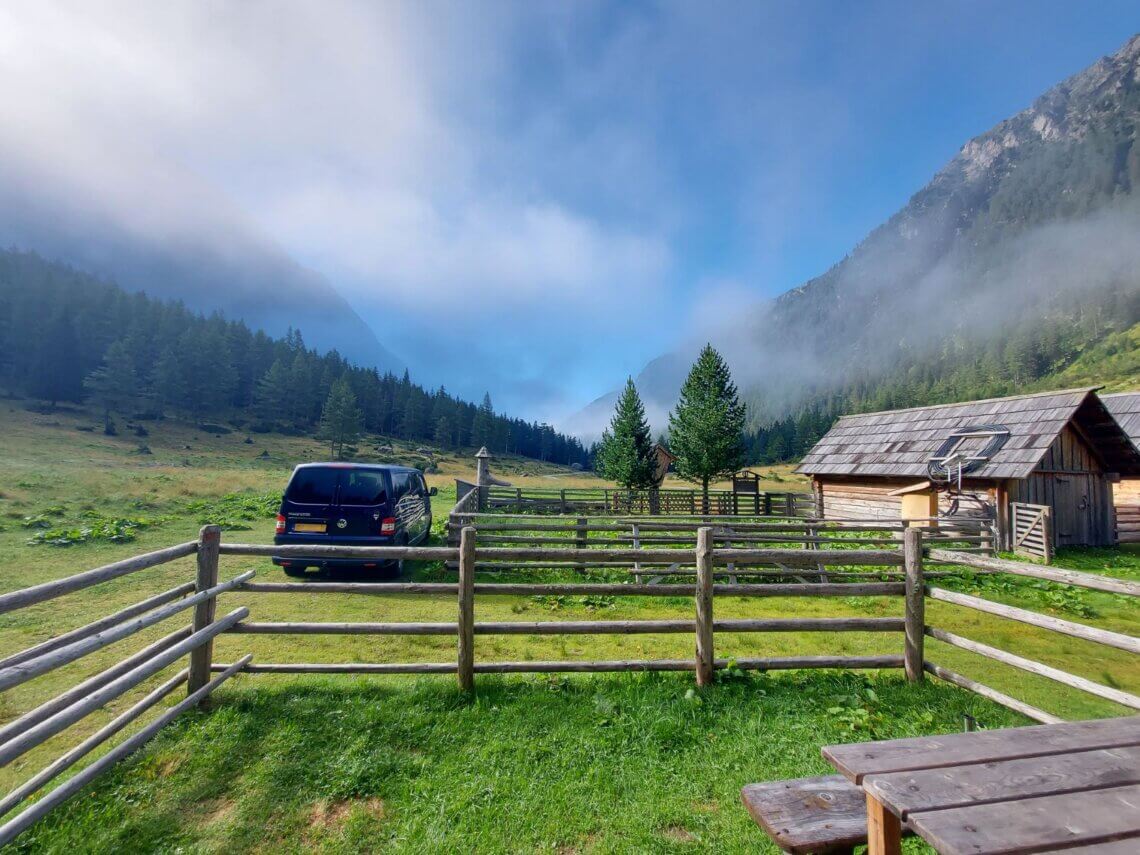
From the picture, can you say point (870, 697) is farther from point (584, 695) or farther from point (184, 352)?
point (184, 352)

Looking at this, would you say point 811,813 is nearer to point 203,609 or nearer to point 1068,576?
point 1068,576

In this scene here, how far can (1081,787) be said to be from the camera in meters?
1.85

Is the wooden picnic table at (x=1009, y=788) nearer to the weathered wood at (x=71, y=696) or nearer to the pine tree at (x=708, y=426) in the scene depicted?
the weathered wood at (x=71, y=696)

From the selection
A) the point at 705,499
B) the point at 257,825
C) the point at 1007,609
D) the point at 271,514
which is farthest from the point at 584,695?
the point at 705,499

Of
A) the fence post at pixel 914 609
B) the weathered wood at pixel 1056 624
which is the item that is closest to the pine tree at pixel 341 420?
the fence post at pixel 914 609

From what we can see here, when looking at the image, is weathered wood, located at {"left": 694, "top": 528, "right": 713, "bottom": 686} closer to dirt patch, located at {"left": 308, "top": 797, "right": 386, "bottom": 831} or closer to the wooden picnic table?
the wooden picnic table

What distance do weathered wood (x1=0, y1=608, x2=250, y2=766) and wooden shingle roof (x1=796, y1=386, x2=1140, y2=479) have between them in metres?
20.2

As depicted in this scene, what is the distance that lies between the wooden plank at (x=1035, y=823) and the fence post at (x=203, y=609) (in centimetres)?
536

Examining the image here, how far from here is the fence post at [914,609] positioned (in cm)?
499

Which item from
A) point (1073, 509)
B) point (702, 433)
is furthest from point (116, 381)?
point (1073, 509)

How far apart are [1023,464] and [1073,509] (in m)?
4.10

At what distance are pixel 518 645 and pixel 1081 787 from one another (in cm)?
575

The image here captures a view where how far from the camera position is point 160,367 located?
6181 centimetres

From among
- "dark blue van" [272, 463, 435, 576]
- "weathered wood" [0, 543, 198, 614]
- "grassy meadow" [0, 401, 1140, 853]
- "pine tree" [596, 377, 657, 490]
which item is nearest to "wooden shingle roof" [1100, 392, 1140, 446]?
"grassy meadow" [0, 401, 1140, 853]
